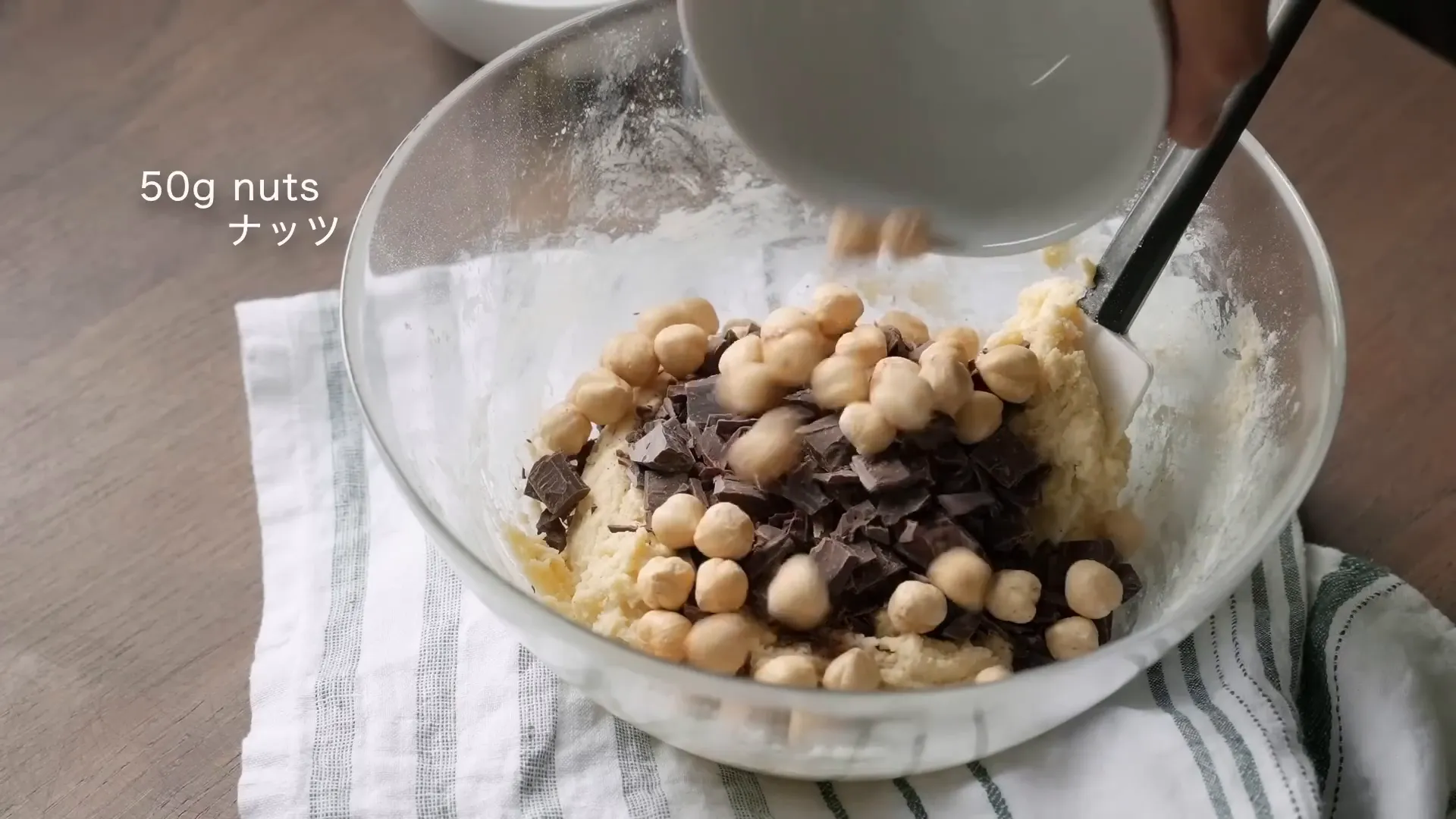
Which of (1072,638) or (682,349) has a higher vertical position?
(682,349)

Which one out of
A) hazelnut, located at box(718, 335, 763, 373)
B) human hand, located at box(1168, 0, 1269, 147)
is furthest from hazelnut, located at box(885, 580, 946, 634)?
human hand, located at box(1168, 0, 1269, 147)

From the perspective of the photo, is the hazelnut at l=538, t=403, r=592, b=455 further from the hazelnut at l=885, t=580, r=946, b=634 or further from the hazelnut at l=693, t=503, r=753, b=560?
the hazelnut at l=885, t=580, r=946, b=634

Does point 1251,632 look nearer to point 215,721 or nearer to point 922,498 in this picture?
point 922,498

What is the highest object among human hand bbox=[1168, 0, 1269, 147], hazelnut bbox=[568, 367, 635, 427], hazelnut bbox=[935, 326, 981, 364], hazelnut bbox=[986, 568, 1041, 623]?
human hand bbox=[1168, 0, 1269, 147]

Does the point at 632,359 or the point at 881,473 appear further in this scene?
the point at 632,359

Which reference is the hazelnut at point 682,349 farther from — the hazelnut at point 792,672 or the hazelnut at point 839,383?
the hazelnut at point 792,672


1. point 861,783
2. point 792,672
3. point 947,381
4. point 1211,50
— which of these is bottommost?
point 861,783

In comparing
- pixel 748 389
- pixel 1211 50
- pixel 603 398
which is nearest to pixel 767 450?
pixel 748 389

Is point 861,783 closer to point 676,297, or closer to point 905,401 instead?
point 905,401
